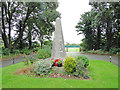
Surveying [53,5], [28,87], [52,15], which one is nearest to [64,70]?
[28,87]

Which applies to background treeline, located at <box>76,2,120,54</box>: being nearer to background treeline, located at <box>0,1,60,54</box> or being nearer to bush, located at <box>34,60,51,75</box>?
background treeline, located at <box>0,1,60,54</box>

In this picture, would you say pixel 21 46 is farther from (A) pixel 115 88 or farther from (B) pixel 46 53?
(A) pixel 115 88

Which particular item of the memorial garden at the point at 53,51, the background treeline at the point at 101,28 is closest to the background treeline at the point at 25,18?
the memorial garden at the point at 53,51

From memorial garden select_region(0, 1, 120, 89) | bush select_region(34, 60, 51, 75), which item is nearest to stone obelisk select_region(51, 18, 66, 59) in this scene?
memorial garden select_region(0, 1, 120, 89)

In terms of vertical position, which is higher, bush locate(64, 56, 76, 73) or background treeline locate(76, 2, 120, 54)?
background treeline locate(76, 2, 120, 54)

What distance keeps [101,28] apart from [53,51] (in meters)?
19.9

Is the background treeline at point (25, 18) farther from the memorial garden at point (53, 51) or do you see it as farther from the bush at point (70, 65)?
the bush at point (70, 65)

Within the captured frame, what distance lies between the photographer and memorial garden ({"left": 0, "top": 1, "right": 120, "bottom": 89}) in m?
5.21

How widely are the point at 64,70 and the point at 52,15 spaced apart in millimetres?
12087

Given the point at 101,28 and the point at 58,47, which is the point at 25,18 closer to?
the point at 58,47

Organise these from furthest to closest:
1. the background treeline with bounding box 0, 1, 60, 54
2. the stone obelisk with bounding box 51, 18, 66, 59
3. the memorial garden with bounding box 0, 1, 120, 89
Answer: the background treeline with bounding box 0, 1, 60, 54 → the stone obelisk with bounding box 51, 18, 66, 59 → the memorial garden with bounding box 0, 1, 120, 89

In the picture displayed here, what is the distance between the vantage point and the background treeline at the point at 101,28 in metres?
16.9

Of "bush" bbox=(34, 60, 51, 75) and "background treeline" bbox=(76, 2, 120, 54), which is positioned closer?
"bush" bbox=(34, 60, 51, 75)

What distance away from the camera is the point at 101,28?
79.4 feet
